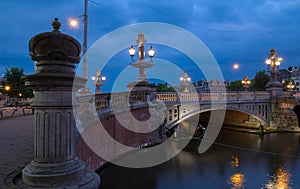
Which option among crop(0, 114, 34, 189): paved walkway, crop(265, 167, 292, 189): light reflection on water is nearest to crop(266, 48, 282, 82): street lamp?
crop(265, 167, 292, 189): light reflection on water

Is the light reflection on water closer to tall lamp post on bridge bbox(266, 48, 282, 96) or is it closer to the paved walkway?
the paved walkway

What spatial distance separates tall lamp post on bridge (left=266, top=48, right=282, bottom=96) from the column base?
24345 millimetres

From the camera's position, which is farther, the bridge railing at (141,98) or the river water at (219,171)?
the river water at (219,171)

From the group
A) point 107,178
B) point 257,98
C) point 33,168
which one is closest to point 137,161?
point 107,178

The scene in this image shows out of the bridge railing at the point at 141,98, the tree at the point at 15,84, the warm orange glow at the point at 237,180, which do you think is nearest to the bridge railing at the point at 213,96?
the bridge railing at the point at 141,98

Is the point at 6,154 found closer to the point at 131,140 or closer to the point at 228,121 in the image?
the point at 131,140

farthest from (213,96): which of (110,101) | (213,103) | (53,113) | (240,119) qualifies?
(53,113)

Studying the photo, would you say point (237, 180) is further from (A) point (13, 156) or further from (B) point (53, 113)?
(B) point (53, 113)

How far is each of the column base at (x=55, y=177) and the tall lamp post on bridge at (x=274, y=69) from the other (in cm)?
2434

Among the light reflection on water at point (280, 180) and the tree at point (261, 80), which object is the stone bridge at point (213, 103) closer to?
the light reflection on water at point (280, 180)

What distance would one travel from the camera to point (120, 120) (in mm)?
10859

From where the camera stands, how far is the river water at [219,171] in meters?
9.82

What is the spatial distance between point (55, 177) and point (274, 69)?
1028 inches

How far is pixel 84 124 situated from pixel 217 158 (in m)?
10.1
